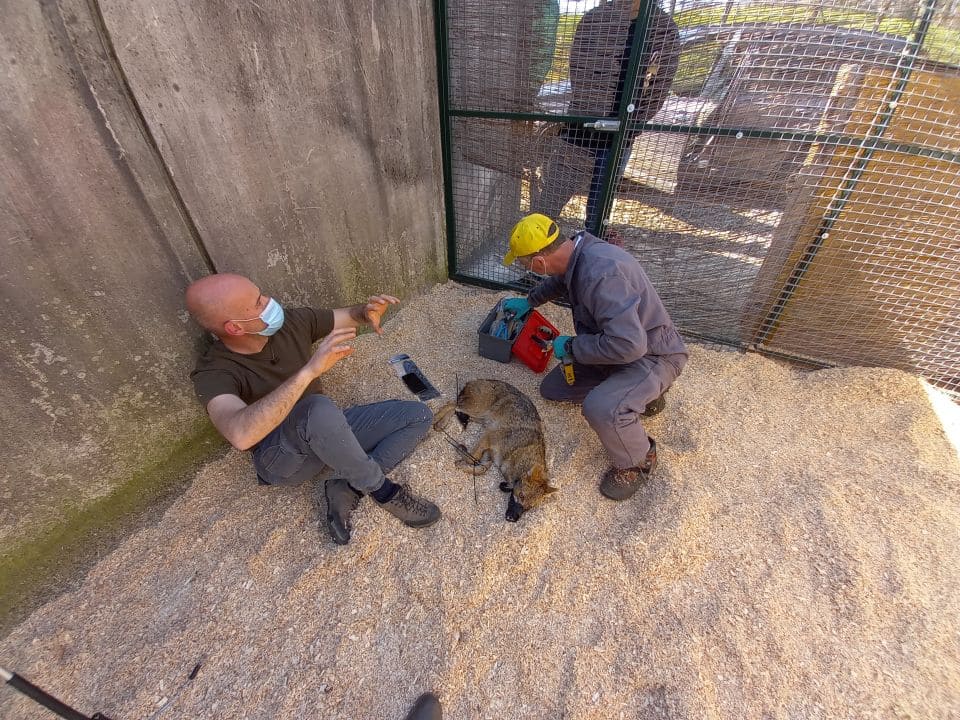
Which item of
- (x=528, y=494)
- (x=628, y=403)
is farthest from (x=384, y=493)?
(x=628, y=403)

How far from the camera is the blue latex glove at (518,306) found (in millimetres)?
3651

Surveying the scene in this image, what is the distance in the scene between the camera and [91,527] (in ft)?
7.59

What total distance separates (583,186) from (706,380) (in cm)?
204

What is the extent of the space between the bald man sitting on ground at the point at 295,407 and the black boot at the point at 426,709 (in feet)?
2.76

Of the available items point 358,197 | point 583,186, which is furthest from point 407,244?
point 583,186

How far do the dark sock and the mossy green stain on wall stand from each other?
1227mm

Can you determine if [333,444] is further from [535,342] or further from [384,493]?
[535,342]

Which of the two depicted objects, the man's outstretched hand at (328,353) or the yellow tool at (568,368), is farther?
the yellow tool at (568,368)

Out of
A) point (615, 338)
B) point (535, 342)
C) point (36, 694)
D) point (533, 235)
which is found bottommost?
point (535, 342)

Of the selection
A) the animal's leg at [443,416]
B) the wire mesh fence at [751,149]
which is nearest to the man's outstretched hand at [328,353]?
the animal's leg at [443,416]

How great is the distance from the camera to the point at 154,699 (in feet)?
6.04

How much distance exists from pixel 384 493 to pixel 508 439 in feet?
3.09

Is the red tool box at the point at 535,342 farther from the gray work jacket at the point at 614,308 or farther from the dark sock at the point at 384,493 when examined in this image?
the dark sock at the point at 384,493

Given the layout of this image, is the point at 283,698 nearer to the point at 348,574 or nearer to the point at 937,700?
the point at 348,574
